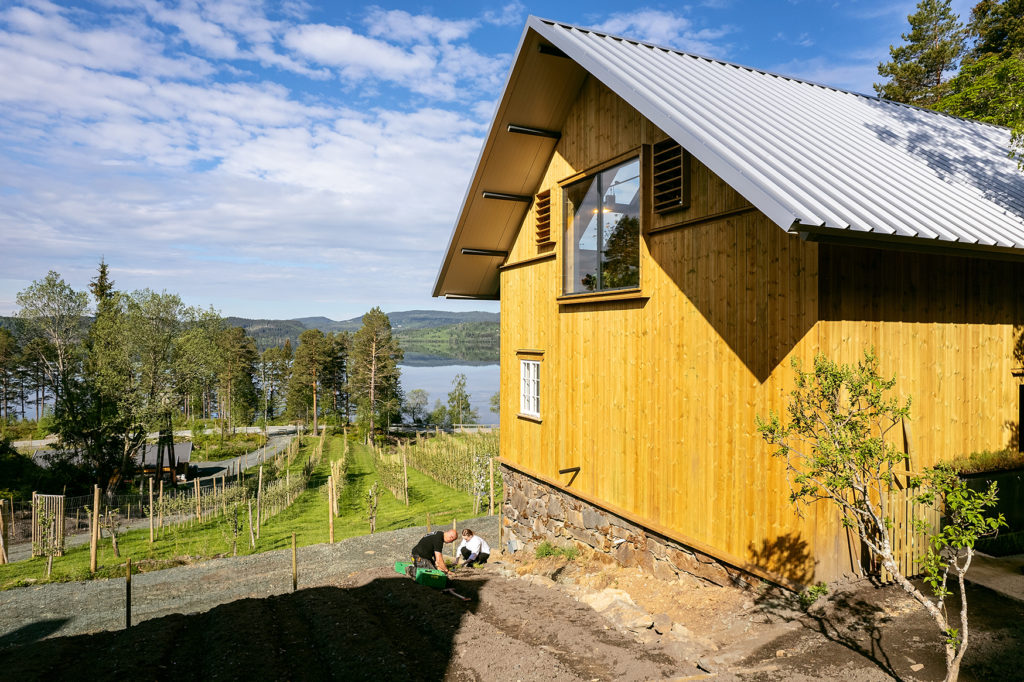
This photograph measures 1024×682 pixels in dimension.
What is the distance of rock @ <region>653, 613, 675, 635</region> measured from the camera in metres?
6.75

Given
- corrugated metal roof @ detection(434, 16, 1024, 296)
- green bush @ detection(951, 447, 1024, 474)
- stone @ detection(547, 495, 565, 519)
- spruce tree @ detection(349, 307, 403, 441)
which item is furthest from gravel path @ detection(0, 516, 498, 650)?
spruce tree @ detection(349, 307, 403, 441)

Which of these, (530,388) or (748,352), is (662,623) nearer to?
(748,352)

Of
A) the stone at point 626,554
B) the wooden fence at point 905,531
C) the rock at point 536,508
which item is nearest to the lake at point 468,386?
the rock at point 536,508

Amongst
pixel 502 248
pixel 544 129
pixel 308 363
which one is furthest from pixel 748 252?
pixel 308 363

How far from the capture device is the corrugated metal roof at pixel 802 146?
5898 millimetres

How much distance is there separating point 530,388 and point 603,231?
417 centimetres

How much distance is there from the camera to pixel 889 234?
5.58 metres

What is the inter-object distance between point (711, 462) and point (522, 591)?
3598mm

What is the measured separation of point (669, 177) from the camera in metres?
8.27

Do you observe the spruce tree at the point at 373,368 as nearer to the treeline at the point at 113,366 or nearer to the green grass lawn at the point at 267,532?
the treeline at the point at 113,366

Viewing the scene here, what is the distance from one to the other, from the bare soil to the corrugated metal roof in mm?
3767

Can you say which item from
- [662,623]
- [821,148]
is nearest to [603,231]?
[821,148]

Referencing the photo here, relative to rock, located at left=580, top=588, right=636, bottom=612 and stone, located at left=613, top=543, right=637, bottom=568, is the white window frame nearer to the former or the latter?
stone, located at left=613, top=543, right=637, bottom=568

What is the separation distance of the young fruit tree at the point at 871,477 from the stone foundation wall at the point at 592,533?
6.10 ft
